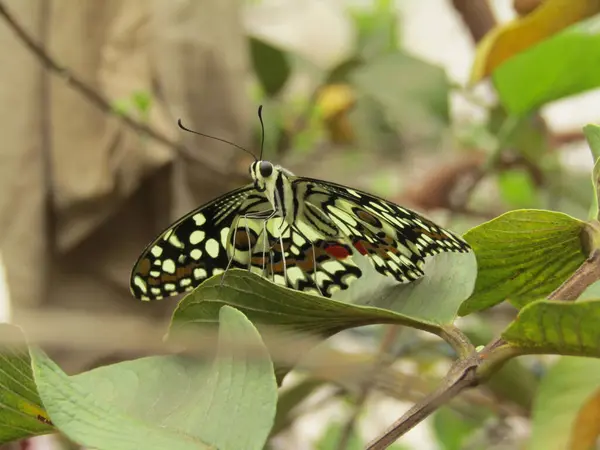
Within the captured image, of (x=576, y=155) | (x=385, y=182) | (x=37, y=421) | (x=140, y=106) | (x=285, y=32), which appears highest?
(x=285, y=32)

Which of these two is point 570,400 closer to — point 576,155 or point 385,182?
point 576,155

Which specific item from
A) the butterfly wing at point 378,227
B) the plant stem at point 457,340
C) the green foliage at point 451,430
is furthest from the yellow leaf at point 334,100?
the plant stem at point 457,340

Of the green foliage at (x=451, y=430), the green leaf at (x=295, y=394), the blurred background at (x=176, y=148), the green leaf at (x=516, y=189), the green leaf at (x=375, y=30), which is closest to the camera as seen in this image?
the green leaf at (x=295, y=394)

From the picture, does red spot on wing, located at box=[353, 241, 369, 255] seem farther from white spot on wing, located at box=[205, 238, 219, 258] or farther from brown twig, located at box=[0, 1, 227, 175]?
brown twig, located at box=[0, 1, 227, 175]

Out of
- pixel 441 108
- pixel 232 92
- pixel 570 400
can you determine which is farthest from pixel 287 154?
pixel 570 400

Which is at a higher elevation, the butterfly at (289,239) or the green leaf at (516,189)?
the green leaf at (516,189)

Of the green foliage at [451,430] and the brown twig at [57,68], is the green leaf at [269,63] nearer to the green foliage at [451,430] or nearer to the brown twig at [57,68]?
the brown twig at [57,68]
